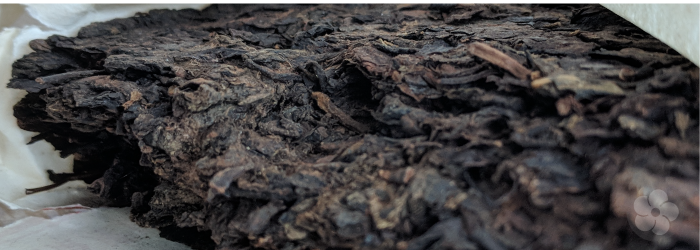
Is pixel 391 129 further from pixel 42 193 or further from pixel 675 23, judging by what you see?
pixel 42 193

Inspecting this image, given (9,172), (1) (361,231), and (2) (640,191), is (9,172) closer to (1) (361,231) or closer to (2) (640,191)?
(1) (361,231)

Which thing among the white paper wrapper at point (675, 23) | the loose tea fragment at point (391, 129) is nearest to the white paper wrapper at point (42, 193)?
the loose tea fragment at point (391, 129)

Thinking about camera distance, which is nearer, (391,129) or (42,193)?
(391,129)

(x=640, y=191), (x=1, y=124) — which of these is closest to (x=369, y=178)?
(x=640, y=191)

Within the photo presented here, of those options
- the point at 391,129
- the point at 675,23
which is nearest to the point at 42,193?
the point at 391,129

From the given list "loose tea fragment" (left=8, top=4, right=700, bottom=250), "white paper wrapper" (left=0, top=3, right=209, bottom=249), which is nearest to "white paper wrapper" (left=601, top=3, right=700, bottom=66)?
"loose tea fragment" (left=8, top=4, right=700, bottom=250)

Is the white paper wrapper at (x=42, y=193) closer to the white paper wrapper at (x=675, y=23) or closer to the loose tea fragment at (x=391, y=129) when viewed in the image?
the loose tea fragment at (x=391, y=129)

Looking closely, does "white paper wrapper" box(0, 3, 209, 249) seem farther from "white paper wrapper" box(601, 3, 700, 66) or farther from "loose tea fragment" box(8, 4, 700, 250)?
"white paper wrapper" box(601, 3, 700, 66)
